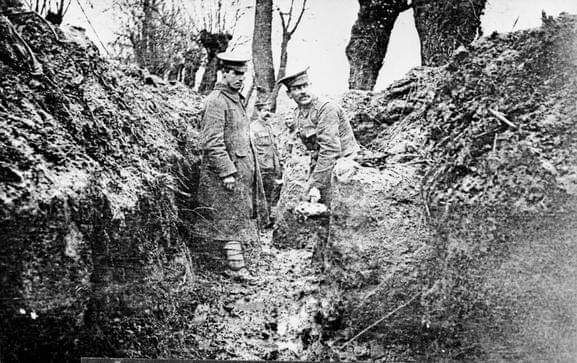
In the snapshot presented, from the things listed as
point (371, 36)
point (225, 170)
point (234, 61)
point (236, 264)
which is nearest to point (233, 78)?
point (234, 61)

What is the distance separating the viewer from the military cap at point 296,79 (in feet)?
13.3

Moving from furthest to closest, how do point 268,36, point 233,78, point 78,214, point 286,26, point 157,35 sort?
point 157,35, point 233,78, point 268,36, point 286,26, point 78,214

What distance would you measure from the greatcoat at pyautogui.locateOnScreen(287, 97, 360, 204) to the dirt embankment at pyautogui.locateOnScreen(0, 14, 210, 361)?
138cm

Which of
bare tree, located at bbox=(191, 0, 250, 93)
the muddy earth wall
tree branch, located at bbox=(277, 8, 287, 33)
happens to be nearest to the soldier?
bare tree, located at bbox=(191, 0, 250, 93)

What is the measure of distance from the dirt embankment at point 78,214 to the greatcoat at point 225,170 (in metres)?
0.79

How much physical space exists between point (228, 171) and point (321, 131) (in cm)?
86

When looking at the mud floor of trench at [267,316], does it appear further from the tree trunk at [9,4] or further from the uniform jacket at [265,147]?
the tree trunk at [9,4]

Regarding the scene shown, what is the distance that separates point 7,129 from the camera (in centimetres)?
203

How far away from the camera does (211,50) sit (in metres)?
5.37

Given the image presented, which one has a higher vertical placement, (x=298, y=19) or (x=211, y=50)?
(x=211, y=50)

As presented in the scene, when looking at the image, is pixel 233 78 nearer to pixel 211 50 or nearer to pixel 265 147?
pixel 211 50

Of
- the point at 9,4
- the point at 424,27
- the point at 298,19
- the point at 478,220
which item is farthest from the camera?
the point at 424,27

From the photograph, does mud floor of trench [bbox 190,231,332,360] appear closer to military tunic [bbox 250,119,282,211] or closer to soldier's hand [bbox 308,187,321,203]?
soldier's hand [bbox 308,187,321,203]

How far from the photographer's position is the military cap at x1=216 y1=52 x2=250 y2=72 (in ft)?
13.3
